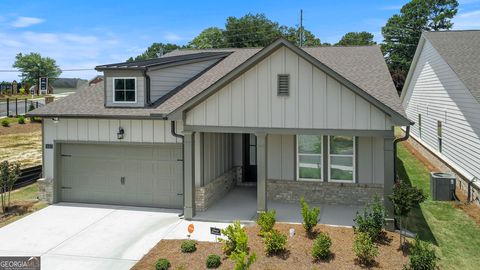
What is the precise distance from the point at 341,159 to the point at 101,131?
8.43m

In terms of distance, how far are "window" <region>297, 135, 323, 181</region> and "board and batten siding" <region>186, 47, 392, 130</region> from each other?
8.41ft

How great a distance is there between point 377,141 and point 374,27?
Answer: 65657 millimetres

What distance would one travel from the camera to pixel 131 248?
10.2m

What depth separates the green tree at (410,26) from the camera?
202 feet

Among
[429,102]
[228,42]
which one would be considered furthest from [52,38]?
[429,102]

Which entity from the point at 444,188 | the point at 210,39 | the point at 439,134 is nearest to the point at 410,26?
the point at 210,39

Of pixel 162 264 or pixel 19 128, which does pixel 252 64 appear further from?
pixel 19 128

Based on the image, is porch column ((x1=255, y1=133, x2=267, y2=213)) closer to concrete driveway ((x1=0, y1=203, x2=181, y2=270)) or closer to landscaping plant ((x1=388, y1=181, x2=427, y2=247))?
concrete driveway ((x1=0, y1=203, x2=181, y2=270))

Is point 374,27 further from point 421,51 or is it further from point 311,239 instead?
point 311,239

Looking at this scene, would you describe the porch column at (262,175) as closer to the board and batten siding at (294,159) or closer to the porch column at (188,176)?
the porch column at (188,176)

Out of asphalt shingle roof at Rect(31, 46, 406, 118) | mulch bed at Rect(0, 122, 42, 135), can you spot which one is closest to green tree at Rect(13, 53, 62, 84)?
mulch bed at Rect(0, 122, 42, 135)

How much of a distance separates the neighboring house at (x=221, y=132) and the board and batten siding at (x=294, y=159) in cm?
3

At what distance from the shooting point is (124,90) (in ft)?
47.8

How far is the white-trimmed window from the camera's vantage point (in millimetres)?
13406
